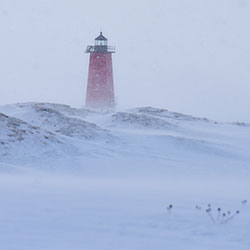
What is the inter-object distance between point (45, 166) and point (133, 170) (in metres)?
2.62

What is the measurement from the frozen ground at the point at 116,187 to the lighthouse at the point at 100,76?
24957 mm

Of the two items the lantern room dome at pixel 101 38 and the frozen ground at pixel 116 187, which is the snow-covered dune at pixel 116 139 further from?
the lantern room dome at pixel 101 38

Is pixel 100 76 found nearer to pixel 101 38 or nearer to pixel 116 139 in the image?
pixel 101 38

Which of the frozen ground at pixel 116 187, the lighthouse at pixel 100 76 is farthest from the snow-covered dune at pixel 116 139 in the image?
the lighthouse at pixel 100 76

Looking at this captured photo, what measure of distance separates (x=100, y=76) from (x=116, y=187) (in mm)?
40449

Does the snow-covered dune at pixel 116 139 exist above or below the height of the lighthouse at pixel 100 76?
below

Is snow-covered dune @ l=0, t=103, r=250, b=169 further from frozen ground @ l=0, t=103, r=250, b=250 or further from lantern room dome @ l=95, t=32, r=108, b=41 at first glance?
lantern room dome @ l=95, t=32, r=108, b=41

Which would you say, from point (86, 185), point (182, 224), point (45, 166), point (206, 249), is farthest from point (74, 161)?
point (206, 249)

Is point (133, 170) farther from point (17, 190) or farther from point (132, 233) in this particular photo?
point (132, 233)

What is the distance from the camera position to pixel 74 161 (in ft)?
57.9

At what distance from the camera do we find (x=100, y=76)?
5247 centimetres

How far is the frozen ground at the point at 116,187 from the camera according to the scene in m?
7.52

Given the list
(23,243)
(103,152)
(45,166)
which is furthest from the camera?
(103,152)

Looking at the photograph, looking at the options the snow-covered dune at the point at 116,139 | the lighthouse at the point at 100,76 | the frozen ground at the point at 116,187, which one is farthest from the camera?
the lighthouse at the point at 100,76
